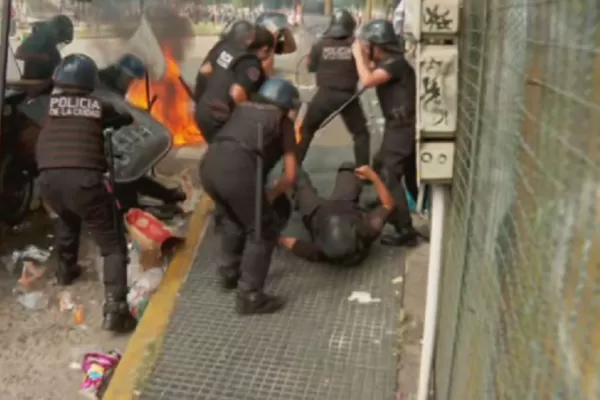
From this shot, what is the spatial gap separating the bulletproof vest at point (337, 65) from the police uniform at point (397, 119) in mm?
816

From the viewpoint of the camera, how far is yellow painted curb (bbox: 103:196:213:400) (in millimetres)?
3557

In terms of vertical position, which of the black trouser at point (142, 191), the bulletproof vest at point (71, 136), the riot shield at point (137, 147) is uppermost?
the bulletproof vest at point (71, 136)

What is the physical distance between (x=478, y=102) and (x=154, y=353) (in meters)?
2.49

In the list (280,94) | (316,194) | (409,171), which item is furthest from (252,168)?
(409,171)

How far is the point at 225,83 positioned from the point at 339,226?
4.78ft

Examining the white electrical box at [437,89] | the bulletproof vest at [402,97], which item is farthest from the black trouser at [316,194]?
the white electrical box at [437,89]

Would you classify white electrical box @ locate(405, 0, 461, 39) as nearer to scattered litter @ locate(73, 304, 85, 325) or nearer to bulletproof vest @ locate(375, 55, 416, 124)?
bulletproof vest @ locate(375, 55, 416, 124)

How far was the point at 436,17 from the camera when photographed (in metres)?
2.45

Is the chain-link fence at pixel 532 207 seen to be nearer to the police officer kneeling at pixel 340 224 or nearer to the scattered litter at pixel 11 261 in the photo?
the police officer kneeling at pixel 340 224

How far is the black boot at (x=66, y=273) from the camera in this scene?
4996 mm

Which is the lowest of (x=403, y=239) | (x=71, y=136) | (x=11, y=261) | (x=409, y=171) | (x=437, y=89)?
(x=11, y=261)

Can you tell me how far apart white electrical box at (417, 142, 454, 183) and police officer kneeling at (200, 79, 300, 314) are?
5.82 ft

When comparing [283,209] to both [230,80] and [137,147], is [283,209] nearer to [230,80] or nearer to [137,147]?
[230,80]

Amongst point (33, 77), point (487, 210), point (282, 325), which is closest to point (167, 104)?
point (33, 77)
